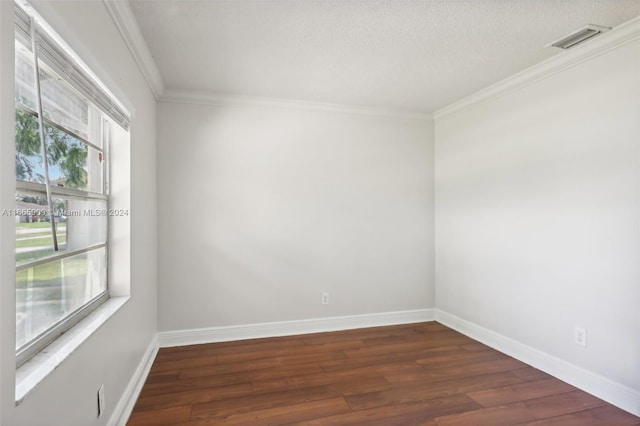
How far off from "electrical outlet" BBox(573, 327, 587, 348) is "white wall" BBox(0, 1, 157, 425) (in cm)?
298

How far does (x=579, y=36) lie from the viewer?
2.10 m

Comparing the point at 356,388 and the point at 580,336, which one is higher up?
the point at 580,336

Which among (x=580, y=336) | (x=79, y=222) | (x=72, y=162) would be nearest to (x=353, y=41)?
(x=72, y=162)

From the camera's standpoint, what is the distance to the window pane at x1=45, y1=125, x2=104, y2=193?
4.44ft

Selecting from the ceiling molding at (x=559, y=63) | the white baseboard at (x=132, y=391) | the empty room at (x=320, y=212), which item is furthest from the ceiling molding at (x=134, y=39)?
the ceiling molding at (x=559, y=63)

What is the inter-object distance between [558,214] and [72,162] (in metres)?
3.11

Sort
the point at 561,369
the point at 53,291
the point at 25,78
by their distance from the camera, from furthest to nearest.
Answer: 1. the point at 561,369
2. the point at 53,291
3. the point at 25,78

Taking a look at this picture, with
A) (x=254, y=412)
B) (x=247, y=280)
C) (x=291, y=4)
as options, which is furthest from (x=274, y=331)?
(x=291, y=4)

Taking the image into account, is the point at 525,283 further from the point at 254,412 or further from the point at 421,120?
the point at 254,412

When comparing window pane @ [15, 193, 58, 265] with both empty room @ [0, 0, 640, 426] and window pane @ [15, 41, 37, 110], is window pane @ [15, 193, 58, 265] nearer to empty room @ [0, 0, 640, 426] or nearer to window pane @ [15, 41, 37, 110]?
empty room @ [0, 0, 640, 426]

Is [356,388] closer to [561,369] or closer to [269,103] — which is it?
[561,369]

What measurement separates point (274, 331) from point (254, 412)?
1239 millimetres

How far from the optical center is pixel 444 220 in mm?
3617

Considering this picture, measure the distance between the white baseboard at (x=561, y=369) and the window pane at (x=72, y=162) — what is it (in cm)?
332
